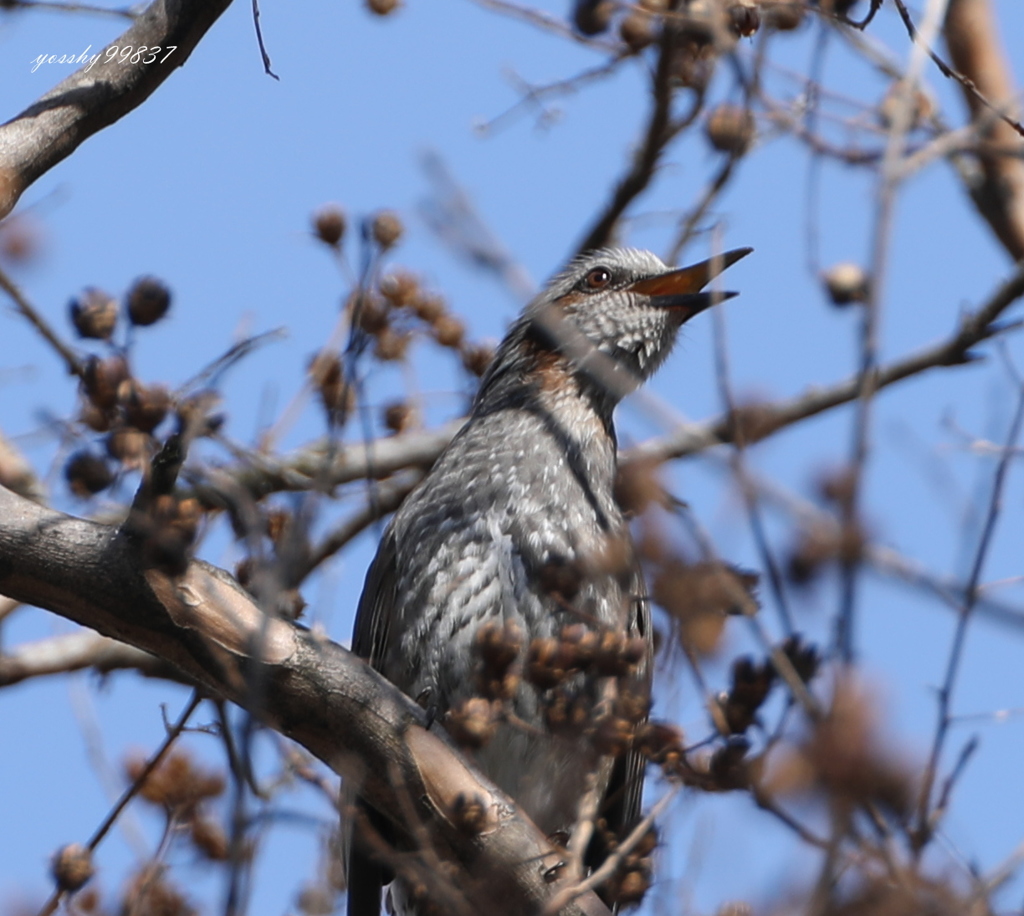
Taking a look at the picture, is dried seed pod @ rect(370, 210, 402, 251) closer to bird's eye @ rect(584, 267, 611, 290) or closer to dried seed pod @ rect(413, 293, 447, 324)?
dried seed pod @ rect(413, 293, 447, 324)

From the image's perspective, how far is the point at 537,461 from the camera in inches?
199

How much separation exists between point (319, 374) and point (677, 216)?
209 centimetres

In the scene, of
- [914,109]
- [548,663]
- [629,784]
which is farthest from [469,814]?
[914,109]

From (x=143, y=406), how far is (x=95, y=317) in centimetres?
35

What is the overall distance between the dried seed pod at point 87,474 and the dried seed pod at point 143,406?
0.12 metres

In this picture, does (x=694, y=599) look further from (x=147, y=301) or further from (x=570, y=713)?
(x=147, y=301)

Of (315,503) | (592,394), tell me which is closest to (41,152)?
(315,503)

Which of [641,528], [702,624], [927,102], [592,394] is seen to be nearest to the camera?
[702,624]

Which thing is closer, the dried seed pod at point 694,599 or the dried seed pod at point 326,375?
the dried seed pod at point 694,599

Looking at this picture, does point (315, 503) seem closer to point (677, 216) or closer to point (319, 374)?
point (319, 374)

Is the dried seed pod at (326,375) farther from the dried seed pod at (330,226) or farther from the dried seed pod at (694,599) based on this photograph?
the dried seed pod at (694,599)

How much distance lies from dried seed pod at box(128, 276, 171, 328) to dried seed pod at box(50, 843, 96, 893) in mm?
1252

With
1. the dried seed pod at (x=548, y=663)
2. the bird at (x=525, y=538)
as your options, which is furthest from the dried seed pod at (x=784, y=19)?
the dried seed pod at (x=548, y=663)

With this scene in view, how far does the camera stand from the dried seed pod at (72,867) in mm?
3043
